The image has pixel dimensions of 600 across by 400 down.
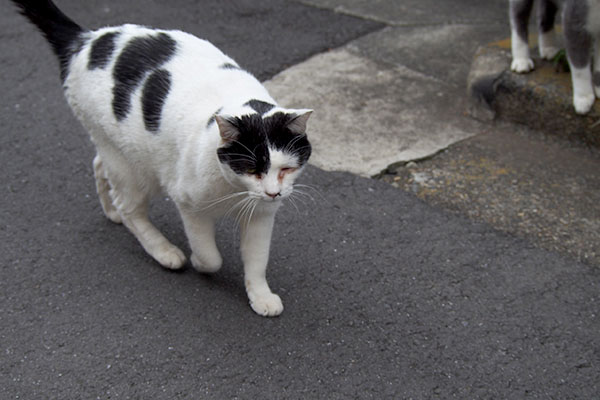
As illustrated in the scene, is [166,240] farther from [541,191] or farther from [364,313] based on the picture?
[541,191]

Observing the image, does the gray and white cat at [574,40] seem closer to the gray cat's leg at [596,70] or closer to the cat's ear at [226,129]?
the gray cat's leg at [596,70]

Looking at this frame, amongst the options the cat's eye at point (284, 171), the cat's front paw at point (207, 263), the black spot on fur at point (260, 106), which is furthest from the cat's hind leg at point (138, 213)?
the cat's eye at point (284, 171)

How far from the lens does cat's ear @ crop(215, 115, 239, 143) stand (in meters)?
2.13

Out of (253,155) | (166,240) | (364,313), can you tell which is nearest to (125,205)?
(166,240)

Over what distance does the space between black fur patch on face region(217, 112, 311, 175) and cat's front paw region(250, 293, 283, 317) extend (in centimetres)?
77

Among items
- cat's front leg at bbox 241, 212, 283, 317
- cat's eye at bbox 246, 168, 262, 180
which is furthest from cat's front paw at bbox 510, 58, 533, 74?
cat's eye at bbox 246, 168, 262, 180

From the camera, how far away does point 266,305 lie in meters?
2.75

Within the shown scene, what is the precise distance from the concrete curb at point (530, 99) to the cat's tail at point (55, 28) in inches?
105

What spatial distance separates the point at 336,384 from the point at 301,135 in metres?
0.99

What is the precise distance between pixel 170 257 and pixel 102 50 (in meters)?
0.99

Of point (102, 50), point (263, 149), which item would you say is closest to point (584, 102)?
point (263, 149)

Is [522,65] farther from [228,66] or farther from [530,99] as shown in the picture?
[228,66]

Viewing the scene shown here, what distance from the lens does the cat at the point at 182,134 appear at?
222cm

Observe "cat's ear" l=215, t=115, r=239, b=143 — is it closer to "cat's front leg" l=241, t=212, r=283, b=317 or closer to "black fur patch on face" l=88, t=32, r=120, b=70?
"cat's front leg" l=241, t=212, r=283, b=317
